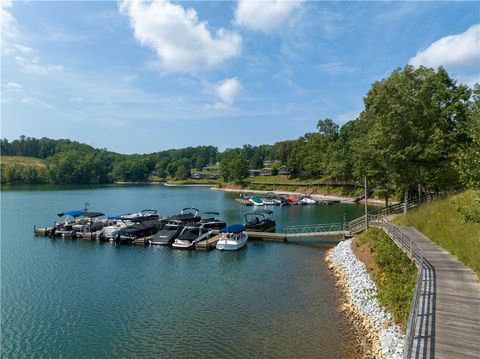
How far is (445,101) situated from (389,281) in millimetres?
26957

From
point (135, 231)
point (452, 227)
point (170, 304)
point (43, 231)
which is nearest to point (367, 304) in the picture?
point (452, 227)

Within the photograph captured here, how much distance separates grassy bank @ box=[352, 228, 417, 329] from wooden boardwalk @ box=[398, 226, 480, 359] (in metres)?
1.39

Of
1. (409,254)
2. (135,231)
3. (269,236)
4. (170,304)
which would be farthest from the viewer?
(135,231)

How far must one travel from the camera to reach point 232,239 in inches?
1503

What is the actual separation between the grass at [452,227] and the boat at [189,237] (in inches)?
839

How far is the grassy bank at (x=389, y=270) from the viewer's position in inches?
672

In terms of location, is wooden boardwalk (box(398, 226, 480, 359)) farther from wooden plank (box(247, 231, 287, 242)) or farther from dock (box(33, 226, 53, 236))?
dock (box(33, 226, 53, 236))

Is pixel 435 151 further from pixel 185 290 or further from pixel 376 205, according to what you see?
pixel 376 205

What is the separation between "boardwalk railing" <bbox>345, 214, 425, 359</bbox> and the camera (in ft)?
35.8

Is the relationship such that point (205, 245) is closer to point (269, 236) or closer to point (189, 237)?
point (189, 237)

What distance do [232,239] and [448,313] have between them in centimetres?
2661

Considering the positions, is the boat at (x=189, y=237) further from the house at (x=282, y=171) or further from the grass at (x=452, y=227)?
the house at (x=282, y=171)

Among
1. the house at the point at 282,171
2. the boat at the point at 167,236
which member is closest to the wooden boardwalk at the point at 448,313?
the boat at the point at 167,236

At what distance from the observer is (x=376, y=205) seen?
79688 millimetres
